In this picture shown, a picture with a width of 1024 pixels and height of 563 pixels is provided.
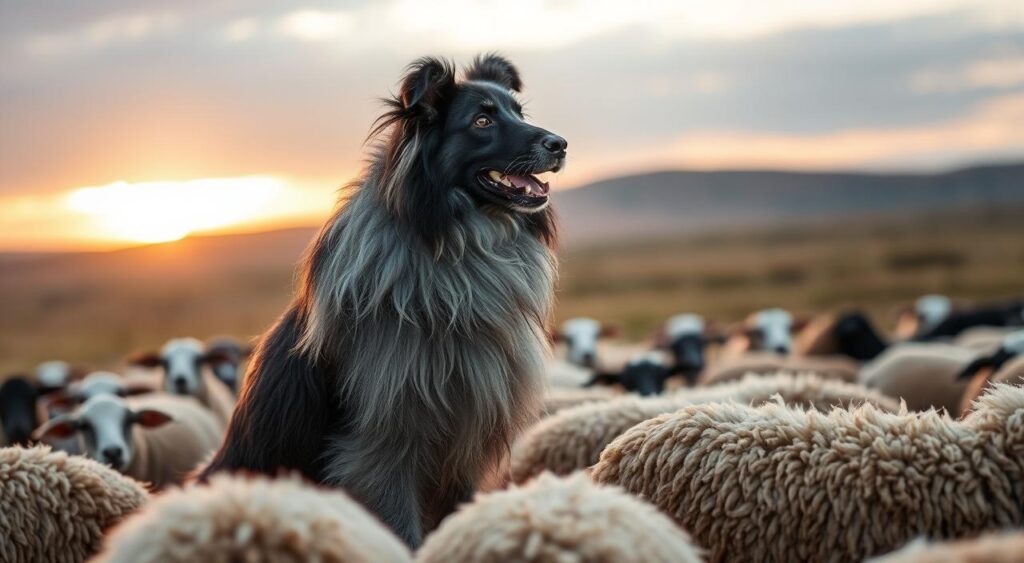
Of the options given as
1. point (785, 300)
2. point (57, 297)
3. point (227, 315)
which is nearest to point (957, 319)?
point (785, 300)

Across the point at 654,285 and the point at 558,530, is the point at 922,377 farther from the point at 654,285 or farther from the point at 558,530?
the point at 654,285

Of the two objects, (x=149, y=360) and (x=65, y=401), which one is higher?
(x=149, y=360)

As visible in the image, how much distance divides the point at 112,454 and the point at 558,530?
571 cm

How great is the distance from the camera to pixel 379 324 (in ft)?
17.0

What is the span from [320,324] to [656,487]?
174 cm

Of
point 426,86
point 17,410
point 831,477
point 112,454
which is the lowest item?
point 112,454

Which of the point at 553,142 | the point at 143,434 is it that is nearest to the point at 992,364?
the point at 553,142

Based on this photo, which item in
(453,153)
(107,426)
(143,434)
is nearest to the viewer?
(453,153)

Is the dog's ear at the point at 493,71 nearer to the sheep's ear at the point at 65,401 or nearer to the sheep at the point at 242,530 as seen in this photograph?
the sheep at the point at 242,530

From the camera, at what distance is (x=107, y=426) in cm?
802

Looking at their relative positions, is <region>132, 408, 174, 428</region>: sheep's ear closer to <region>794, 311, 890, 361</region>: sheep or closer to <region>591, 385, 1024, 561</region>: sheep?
<region>591, 385, 1024, 561</region>: sheep

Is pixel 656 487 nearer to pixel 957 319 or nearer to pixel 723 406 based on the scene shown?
pixel 723 406

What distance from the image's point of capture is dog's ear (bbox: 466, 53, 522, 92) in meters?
5.97

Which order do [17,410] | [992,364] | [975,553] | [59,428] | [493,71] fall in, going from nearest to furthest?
[975,553] < [493,71] < [59,428] < [992,364] < [17,410]
